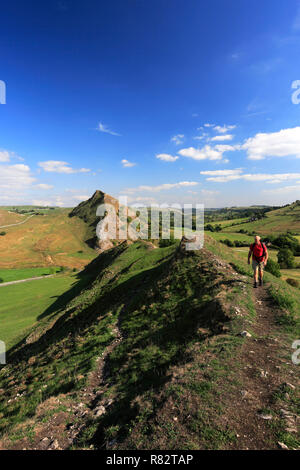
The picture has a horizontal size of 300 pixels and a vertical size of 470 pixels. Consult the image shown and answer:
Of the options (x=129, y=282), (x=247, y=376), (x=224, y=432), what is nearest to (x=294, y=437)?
(x=224, y=432)

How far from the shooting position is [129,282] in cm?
3209

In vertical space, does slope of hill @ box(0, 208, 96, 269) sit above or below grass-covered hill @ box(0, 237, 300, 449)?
below

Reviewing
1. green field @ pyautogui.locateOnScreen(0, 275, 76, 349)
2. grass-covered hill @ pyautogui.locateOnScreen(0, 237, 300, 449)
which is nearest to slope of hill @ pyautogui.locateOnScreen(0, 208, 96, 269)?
green field @ pyautogui.locateOnScreen(0, 275, 76, 349)

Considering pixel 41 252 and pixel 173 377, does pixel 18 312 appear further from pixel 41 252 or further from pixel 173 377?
pixel 41 252

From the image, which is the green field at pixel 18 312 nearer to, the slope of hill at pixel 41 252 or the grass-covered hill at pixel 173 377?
the grass-covered hill at pixel 173 377

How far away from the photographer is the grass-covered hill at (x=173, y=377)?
22.2 feet

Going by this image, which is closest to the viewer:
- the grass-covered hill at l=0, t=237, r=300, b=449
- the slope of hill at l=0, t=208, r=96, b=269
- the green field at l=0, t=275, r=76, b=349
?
the grass-covered hill at l=0, t=237, r=300, b=449

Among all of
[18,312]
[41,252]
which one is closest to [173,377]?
[18,312]

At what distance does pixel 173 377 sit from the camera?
9.45 metres

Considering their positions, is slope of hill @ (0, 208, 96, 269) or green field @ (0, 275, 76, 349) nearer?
green field @ (0, 275, 76, 349)

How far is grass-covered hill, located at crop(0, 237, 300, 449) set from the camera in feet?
22.2

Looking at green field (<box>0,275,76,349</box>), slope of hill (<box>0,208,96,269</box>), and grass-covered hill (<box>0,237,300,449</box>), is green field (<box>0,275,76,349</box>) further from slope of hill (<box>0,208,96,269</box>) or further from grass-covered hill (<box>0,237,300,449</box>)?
slope of hill (<box>0,208,96,269</box>)

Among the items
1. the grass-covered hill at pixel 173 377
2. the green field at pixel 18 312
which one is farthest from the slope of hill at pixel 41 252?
the grass-covered hill at pixel 173 377
